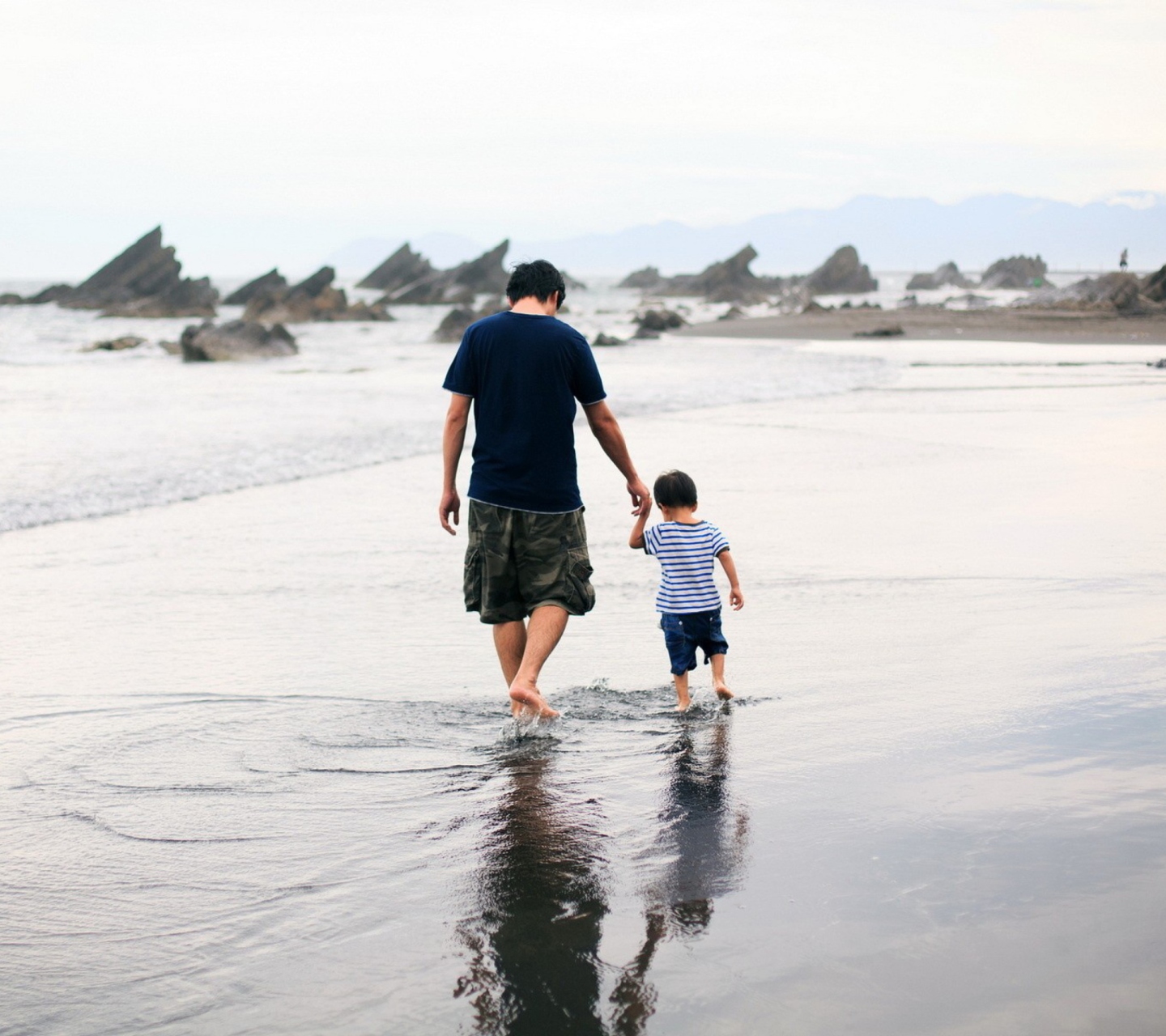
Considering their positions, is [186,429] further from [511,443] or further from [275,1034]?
[275,1034]

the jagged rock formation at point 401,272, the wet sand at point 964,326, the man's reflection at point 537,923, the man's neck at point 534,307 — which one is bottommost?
the man's reflection at point 537,923

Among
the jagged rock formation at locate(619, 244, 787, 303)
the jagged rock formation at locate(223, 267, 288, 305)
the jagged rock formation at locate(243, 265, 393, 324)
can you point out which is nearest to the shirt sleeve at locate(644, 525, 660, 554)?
the jagged rock formation at locate(243, 265, 393, 324)

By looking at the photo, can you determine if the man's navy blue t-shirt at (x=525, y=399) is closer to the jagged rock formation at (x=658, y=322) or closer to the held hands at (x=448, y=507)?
the held hands at (x=448, y=507)

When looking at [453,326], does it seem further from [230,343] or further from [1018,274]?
[1018,274]

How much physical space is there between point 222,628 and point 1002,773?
3.71m

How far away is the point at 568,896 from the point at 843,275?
310ft

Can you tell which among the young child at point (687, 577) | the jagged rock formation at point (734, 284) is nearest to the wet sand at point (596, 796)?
the young child at point (687, 577)

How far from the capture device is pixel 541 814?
362cm

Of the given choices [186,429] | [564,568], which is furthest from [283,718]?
[186,429]

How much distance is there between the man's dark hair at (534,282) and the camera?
465 centimetres

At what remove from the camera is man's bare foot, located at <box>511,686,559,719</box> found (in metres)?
4.35

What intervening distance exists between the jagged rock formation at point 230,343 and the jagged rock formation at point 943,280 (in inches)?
3263

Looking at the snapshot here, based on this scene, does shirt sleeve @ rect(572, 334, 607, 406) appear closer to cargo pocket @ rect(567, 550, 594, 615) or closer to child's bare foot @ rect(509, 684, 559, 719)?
cargo pocket @ rect(567, 550, 594, 615)

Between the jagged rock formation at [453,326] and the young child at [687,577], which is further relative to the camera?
the jagged rock formation at [453,326]
